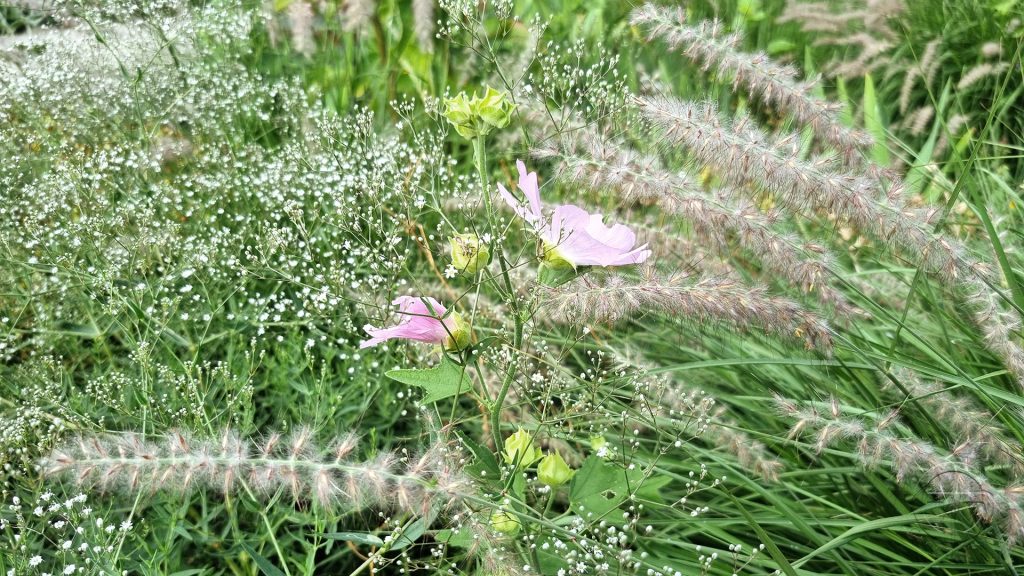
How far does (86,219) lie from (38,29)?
1970 mm

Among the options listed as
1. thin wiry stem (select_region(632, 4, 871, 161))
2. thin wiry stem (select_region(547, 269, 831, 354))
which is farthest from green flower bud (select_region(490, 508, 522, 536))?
thin wiry stem (select_region(632, 4, 871, 161))

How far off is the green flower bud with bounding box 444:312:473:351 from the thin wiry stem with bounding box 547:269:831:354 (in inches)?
6.4

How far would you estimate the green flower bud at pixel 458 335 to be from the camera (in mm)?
1505

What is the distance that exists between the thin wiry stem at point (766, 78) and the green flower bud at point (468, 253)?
2.65 feet

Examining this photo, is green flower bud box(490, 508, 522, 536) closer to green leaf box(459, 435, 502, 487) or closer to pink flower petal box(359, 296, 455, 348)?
green leaf box(459, 435, 502, 487)

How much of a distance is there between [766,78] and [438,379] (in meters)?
1.00

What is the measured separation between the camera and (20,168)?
257 cm

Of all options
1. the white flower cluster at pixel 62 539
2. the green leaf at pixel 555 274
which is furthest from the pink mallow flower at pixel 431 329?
the white flower cluster at pixel 62 539

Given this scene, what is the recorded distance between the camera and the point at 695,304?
1566 millimetres

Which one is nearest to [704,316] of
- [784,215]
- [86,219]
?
[784,215]

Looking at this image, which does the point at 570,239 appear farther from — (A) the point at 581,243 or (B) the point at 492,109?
(B) the point at 492,109

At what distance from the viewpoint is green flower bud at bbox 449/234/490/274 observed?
4.85 feet

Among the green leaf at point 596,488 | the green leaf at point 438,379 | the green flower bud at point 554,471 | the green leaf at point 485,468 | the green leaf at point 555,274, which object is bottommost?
the green leaf at point 596,488

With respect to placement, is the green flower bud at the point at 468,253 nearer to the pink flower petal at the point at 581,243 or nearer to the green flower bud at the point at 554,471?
the pink flower petal at the point at 581,243
